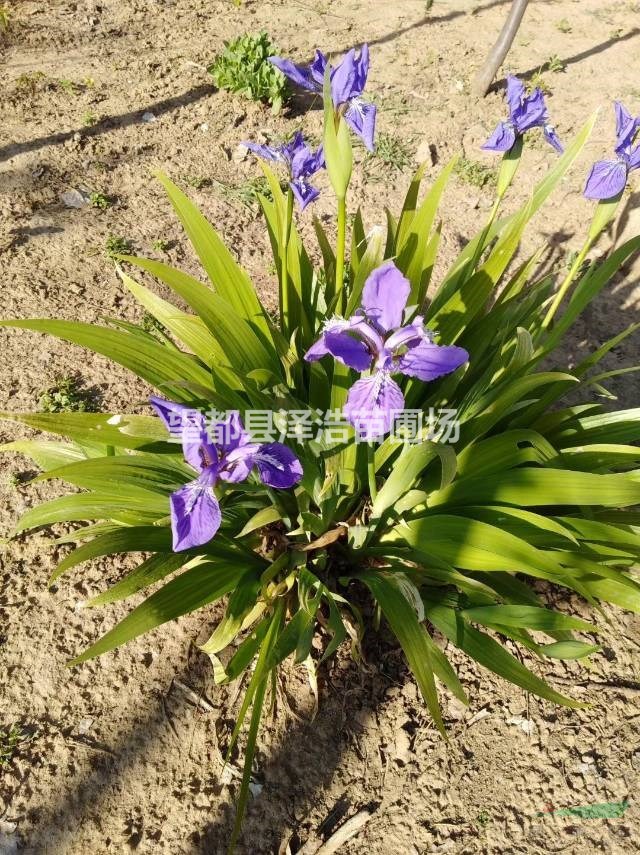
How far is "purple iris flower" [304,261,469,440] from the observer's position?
1.12m

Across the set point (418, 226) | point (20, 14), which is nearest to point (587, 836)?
point (418, 226)

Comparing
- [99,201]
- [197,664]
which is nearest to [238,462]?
[197,664]

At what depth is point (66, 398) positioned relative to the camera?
246 cm

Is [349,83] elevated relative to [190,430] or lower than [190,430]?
elevated

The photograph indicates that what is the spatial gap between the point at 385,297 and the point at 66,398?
1784mm

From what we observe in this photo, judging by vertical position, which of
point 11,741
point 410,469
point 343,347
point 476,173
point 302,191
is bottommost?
point 11,741

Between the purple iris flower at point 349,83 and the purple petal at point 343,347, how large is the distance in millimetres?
505

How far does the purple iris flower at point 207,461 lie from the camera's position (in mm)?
1052

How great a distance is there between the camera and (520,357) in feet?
5.10

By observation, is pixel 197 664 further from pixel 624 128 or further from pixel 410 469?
pixel 624 128

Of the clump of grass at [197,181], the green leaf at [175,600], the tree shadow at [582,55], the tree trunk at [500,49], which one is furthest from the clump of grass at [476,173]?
the green leaf at [175,600]

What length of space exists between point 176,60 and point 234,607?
4053 millimetres

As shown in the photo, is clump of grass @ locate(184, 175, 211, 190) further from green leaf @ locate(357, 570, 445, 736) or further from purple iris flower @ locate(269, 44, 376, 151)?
green leaf @ locate(357, 570, 445, 736)

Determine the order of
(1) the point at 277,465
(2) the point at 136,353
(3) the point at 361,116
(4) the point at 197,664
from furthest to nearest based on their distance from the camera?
(4) the point at 197,664, (2) the point at 136,353, (3) the point at 361,116, (1) the point at 277,465
